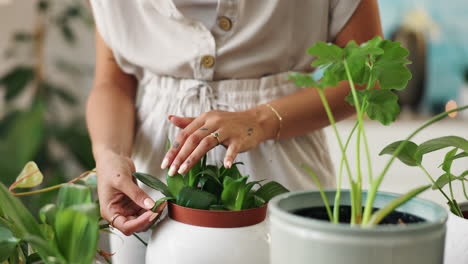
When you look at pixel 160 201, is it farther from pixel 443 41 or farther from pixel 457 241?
pixel 443 41

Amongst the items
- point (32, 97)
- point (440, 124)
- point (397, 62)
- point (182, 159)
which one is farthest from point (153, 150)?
point (440, 124)

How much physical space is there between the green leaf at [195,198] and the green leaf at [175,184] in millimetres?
32

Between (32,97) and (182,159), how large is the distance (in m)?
2.05

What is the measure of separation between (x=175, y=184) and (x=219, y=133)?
0.16 m

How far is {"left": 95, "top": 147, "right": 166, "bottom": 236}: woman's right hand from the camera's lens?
56 centimetres

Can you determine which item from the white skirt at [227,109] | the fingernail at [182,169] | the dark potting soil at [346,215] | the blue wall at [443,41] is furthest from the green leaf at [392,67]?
the blue wall at [443,41]

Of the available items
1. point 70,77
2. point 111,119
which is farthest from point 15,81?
point 111,119

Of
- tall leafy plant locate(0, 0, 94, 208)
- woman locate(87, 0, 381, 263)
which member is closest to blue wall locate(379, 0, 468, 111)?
Answer: tall leafy plant locate(0, 0, 94, 208)

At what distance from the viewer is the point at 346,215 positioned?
0.43m

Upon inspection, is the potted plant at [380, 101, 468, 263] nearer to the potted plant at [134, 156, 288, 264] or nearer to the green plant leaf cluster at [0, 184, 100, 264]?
the potted plant at [134, 156, 288, 264]

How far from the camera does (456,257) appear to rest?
47 centimetres

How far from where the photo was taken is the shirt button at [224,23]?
2.82ft

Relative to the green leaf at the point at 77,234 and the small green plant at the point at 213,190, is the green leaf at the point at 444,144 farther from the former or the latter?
the green leaf at the point at 77,234

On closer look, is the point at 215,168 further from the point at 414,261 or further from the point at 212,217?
the point at 414,261
